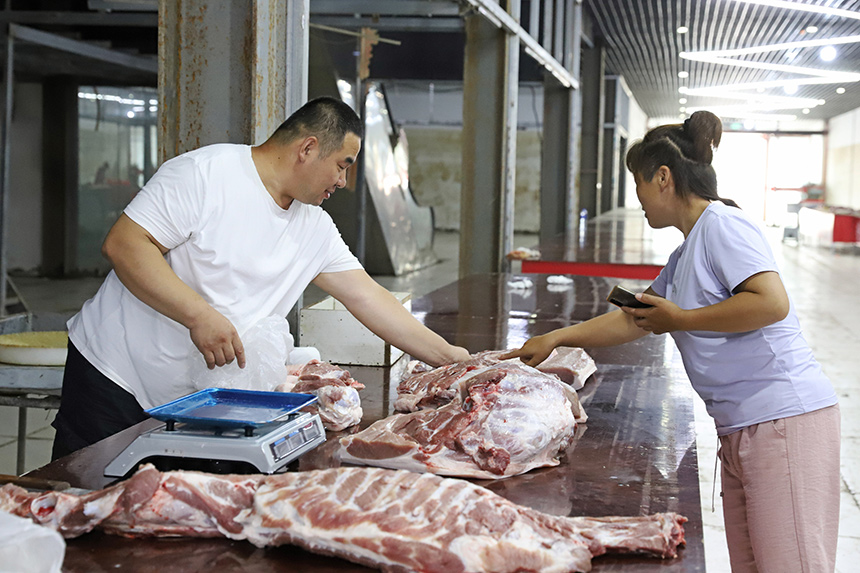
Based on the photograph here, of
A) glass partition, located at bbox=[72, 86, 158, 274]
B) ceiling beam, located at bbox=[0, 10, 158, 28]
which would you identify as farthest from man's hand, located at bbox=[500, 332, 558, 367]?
glass partition, located at bbox=[72, 86, 158, 274]

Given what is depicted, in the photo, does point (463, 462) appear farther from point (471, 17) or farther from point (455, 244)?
point (455, 244)

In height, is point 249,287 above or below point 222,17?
below

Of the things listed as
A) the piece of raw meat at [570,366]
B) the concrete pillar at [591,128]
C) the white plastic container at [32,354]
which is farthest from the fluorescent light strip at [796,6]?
the white plastic container at [32,354]

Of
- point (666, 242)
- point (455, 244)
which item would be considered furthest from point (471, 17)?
point (455, 244)

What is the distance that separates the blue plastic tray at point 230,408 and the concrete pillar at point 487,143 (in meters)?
5.93

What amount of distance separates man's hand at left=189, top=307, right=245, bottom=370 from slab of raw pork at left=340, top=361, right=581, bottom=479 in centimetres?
47

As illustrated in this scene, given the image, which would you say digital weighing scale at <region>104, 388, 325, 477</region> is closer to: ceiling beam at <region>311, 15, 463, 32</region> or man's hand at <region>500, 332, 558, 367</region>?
man's hand at <region>500, 332, 558, 367</region>

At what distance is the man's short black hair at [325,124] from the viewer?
248 centimetres

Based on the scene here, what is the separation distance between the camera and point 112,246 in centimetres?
235

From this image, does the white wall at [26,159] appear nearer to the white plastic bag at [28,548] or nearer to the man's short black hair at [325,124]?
the man's short black hair at [325,124]

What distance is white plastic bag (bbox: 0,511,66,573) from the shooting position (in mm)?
1226

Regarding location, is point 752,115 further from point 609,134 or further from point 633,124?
point 609,134

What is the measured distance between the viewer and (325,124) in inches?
97.5

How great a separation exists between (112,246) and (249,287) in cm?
42
